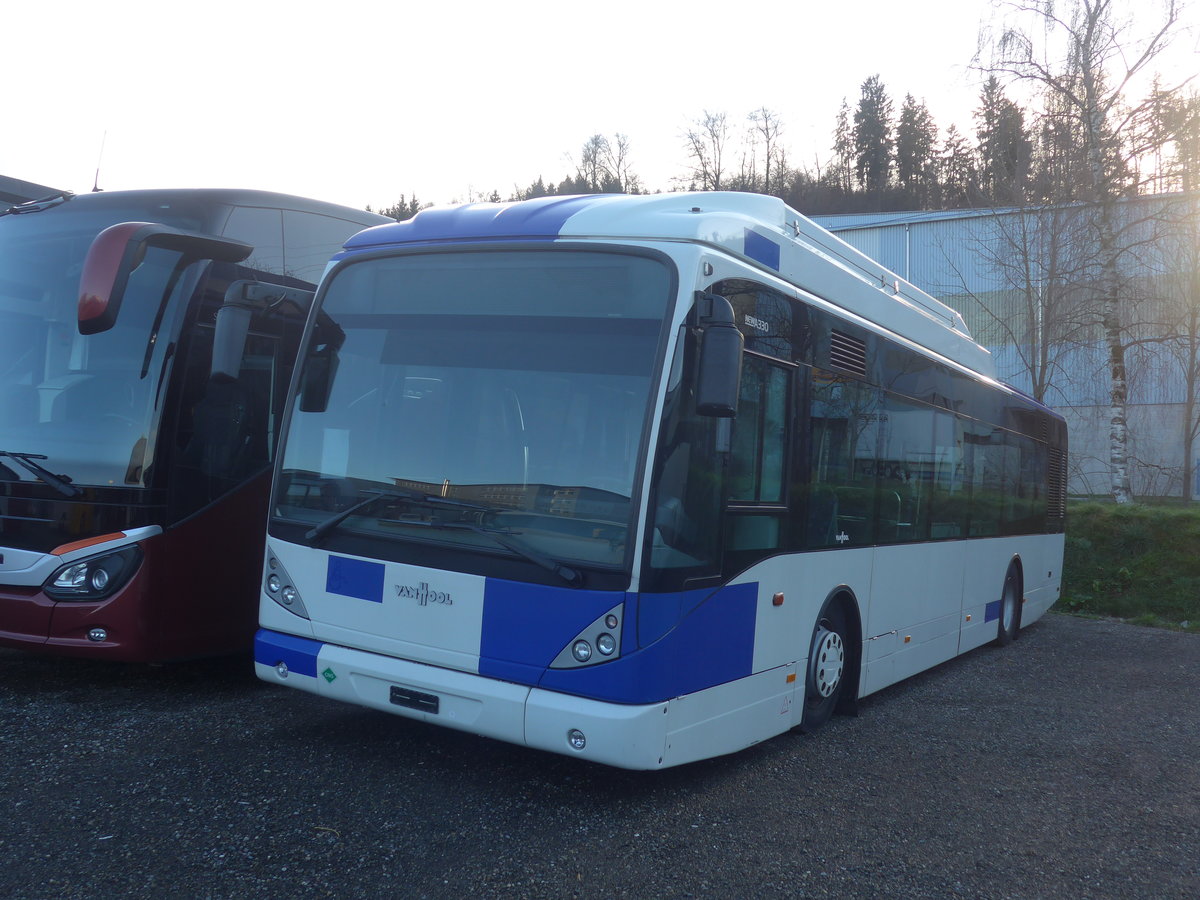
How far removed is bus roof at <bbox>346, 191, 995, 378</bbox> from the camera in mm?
4898

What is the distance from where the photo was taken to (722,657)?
4.89m

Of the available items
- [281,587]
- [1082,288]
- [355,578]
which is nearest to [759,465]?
[355,578]

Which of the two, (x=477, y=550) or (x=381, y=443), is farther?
(x=381, y=443)

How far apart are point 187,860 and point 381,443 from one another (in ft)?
6.64

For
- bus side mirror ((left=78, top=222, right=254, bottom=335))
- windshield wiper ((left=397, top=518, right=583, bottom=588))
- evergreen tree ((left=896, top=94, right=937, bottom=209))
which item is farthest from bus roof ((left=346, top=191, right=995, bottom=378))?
evergreen tree ((left=896, top=94, right=937, bottom=209))

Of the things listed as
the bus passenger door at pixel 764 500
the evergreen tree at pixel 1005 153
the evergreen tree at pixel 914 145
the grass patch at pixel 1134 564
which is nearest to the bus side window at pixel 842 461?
the bus passenger door at pixel 764 500

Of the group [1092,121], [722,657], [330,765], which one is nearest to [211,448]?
[330,765]

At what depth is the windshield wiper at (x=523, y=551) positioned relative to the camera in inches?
175

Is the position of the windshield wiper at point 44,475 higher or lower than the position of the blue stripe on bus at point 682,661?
higher

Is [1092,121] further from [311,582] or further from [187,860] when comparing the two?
[187,860]

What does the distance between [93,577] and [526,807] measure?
2940 mm

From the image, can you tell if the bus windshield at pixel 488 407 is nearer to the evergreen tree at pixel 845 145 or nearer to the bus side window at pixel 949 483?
the bus side window at pixel 949 483

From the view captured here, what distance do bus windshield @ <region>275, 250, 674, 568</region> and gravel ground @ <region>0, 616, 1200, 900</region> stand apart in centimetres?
119

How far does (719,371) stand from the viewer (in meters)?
4.40
